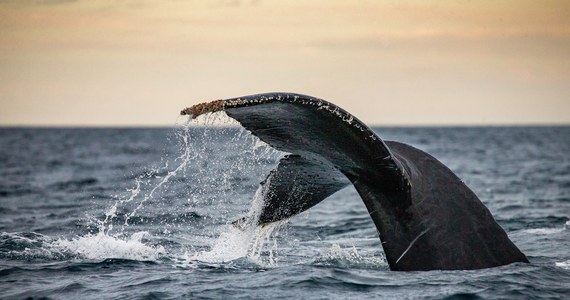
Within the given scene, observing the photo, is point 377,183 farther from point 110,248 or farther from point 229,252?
point 110,248

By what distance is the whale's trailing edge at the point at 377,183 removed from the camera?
5.38 m

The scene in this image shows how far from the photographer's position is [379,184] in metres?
5.94

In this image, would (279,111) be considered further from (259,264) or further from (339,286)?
(259,264)

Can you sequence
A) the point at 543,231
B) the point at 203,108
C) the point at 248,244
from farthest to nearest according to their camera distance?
the point at 543,231 → the point at 248,244 → the point at 203,108

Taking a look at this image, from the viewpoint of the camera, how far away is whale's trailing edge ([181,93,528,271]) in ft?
17.6

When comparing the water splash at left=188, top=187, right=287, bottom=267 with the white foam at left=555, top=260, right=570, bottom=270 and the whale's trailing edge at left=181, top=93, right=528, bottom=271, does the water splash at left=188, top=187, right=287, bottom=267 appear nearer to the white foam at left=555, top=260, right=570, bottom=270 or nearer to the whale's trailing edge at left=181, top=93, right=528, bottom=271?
the whale's trailing edge at left=181, top=93, right=528, bottom=271

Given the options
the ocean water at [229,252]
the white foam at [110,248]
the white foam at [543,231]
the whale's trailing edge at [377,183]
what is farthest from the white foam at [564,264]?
the white foam at [110,248]

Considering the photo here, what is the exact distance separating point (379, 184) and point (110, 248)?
4296 mm

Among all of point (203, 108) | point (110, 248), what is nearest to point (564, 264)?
point (203, 108)

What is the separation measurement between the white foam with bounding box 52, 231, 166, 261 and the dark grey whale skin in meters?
2.91

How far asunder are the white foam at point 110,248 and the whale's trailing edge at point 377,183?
2928 mm

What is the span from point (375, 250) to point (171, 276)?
271 centimetres

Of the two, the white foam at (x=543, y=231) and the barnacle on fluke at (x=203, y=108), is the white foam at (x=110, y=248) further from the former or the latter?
the white foam at (x=543, y=231)

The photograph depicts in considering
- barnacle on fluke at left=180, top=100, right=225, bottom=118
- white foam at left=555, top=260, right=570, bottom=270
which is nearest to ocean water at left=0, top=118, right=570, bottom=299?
white foam at left=555, top=260, right=570, bottom=270
